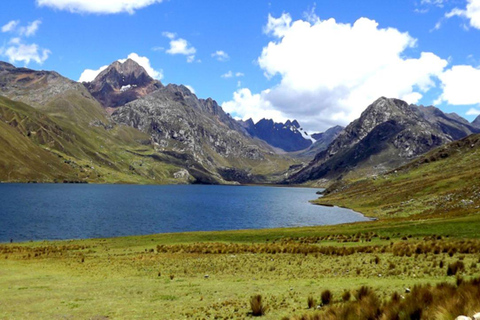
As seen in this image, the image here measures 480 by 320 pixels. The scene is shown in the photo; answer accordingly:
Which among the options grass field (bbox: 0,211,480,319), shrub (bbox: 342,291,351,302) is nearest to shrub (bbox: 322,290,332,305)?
grass field (bbox: 0,211,480,319)

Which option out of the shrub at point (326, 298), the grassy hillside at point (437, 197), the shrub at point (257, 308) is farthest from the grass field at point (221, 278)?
the grassy hillside at point (437, 197)

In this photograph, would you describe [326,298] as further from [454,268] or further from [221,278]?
[221,278]

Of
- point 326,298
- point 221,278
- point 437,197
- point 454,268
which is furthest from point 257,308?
point 437,197

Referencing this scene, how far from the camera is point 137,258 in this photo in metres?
44.6

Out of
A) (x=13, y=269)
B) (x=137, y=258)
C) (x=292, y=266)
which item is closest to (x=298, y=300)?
(x=292, y=266)

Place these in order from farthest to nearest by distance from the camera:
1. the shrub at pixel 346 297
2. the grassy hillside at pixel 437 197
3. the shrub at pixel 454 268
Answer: the grassy hillside at pixel 437 197, the shrub at pixel 454 268, the shrub at pixel 346 297

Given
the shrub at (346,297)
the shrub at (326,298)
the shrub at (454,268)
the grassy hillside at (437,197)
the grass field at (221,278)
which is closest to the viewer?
the shrub at (346,297)

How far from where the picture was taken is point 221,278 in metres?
29.8

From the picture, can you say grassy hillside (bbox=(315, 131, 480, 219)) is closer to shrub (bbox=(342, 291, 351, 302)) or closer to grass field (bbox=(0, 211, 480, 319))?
grass field (bbox=(0, 211, 480, 319))

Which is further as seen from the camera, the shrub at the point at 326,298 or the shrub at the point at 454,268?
the shrub at the point at 454,268

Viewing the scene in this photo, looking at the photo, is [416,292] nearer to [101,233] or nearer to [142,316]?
[142,316]

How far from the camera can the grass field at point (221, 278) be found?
773 inches

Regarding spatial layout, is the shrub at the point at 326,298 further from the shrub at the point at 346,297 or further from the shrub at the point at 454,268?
the shrub at the point at 454,268

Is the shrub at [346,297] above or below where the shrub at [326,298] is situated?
above
